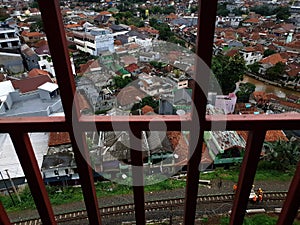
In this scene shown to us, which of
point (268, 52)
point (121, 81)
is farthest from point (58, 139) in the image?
point (268, 52)

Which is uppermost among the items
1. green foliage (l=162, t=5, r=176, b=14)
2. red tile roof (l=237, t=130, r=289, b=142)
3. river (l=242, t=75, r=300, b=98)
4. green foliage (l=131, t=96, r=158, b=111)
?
green foliage (l=162, t=5, r=176, b=14)

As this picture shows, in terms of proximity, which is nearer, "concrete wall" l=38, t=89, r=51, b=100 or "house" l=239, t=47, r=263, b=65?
"concrete wall" l=38, t=89, r=51, b=100

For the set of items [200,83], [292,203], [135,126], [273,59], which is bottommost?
[273,59]

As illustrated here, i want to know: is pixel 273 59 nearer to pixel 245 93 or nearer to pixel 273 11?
pixel 245 93

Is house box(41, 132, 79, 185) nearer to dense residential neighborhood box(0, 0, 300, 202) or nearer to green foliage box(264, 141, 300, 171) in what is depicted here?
dense residential neighborhood box(0, 0, 300, 202)

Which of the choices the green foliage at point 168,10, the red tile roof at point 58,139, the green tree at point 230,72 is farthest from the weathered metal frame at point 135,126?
the green foliage at point 168,10

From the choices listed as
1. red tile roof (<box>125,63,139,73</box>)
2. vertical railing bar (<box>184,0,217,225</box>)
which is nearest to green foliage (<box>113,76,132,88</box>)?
red tile roof (<box>125,63,139,73</box>)
